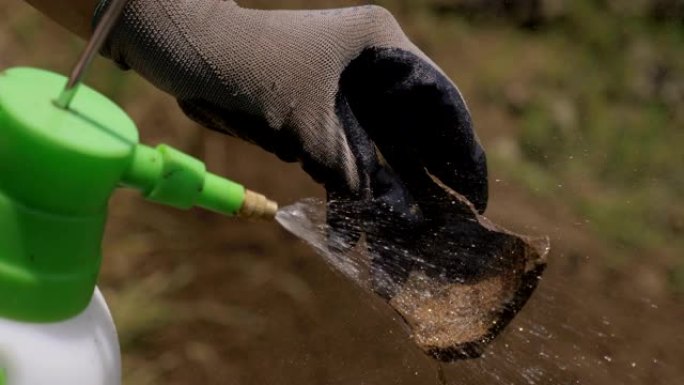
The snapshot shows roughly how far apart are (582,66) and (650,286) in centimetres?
62

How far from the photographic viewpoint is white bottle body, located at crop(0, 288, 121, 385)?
18.7 inches

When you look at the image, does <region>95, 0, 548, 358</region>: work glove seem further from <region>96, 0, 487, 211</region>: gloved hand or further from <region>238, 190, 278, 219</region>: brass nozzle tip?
<region>238, 190, 278, 219</region>: brass nozzle tip

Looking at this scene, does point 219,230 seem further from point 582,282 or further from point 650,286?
point 650,286

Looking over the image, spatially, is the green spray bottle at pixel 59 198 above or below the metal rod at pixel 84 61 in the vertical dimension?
below

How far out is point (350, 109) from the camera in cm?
74

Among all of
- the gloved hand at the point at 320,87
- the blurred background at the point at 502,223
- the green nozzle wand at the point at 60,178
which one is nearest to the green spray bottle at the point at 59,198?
the green nozzle wand at the point at 60,178

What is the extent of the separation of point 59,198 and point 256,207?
0.14 metres

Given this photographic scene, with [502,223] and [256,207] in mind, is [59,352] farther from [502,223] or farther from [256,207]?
[502,223]

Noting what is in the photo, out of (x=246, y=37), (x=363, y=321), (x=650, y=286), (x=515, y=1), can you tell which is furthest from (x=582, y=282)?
(x=246, y=37)

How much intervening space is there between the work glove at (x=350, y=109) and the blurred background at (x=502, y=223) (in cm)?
21

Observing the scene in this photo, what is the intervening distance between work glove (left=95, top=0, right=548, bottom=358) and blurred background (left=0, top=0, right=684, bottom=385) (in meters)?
0.21

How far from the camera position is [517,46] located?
7.18 feet

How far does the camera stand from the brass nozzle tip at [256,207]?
0.56m

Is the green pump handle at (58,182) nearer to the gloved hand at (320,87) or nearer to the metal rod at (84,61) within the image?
the metal rod at (84,61)
